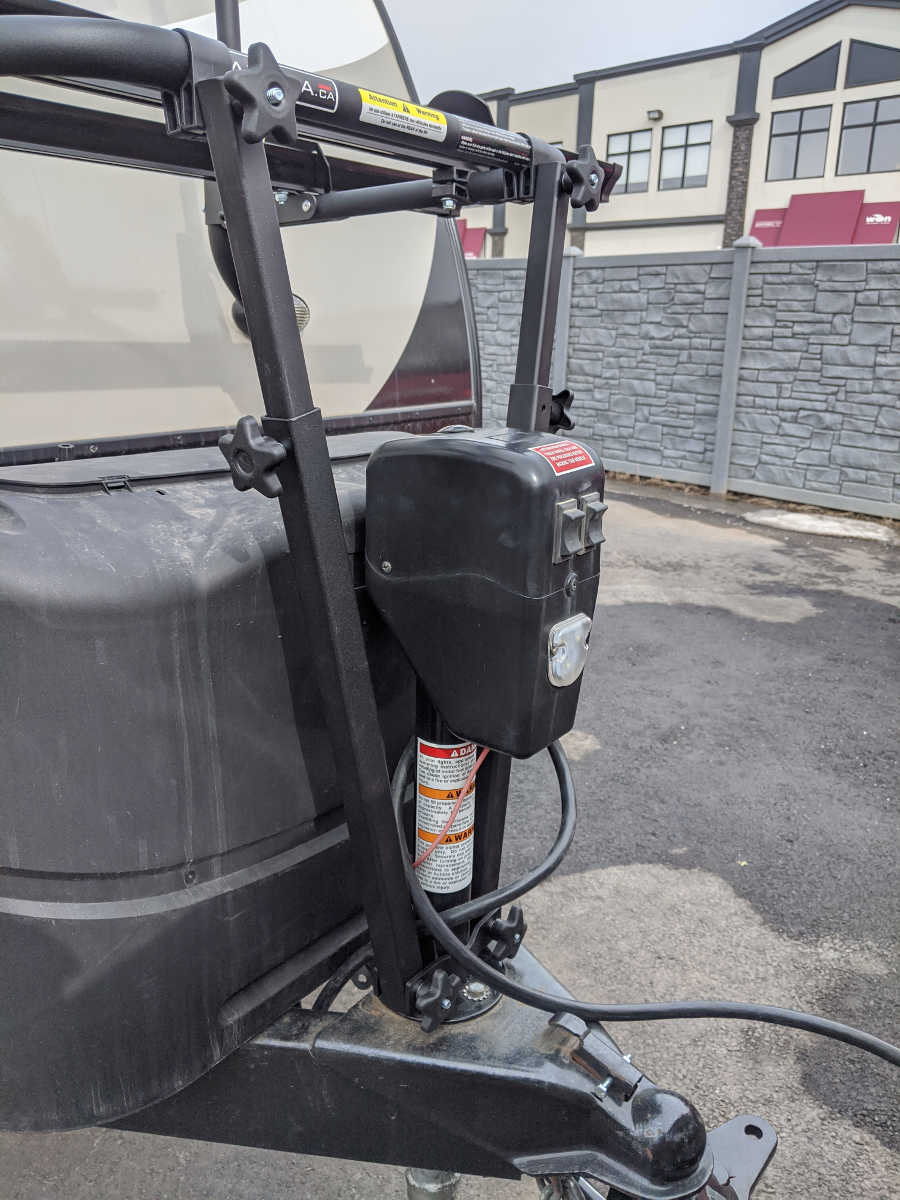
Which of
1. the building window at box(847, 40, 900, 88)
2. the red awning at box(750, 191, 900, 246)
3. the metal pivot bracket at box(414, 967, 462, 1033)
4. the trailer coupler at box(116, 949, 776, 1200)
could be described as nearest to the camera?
the trailer coupler at box(116, 949, 776, 1200)

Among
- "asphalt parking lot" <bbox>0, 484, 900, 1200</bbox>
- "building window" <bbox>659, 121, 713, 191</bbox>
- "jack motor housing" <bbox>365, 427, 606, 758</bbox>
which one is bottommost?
"asphalt parking lot" <bbox>0, 484, 900, 1200</bbox>

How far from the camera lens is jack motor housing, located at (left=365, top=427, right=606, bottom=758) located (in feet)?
3.80

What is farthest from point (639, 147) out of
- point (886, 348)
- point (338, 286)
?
point (338, 286)

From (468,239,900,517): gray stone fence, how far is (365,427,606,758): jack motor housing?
7.21 meters

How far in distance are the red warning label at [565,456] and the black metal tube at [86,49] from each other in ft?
2.07

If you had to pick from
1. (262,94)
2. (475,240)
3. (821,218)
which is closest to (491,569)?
(262,94)

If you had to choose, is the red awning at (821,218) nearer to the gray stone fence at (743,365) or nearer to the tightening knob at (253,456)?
the gray stone fence at (743,365)

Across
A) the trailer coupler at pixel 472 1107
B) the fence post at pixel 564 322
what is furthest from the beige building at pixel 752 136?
the trailer coupler at pixel 472 1107

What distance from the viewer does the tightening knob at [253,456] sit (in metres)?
1.10

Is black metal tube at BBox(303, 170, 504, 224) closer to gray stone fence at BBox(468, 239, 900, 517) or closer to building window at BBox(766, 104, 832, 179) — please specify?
gray stone fence at BBox(468, 239, 900, 517)

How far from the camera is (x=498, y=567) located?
118 cm

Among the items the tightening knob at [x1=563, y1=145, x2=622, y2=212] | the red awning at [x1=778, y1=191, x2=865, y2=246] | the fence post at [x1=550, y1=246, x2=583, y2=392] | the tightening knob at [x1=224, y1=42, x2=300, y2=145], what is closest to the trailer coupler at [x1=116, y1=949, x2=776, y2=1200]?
the tightening knob at [x1=224, y1=42, x2=300, y2=145]

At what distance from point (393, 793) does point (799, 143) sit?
31.4 metres

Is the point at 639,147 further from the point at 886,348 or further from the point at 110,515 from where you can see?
the point at 110,515
